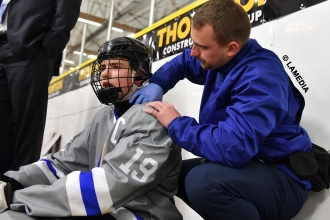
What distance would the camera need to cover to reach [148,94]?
1.40 metres

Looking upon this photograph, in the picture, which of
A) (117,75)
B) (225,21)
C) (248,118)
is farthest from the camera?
(117,75)

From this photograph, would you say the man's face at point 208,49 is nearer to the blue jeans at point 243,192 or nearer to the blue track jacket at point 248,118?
the blue track jacket at point 248,118

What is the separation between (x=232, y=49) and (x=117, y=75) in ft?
1.50

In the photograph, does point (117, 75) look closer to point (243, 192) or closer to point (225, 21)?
point (225, 21)

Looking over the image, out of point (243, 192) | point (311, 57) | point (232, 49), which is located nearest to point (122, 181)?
point (243, 192)

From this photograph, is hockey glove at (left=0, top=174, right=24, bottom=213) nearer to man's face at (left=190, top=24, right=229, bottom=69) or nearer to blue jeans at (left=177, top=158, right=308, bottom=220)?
blue jeans at (left=177, top=158, right=308, bottom=220)

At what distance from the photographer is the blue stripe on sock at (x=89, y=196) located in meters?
1.00

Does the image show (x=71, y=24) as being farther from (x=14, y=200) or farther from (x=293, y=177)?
(x=293, y=177)

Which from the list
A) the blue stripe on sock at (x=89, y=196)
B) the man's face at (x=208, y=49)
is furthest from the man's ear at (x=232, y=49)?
the blue stripe on sock at (x=89, y=196)

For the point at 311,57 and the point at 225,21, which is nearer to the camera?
the point at 225,21

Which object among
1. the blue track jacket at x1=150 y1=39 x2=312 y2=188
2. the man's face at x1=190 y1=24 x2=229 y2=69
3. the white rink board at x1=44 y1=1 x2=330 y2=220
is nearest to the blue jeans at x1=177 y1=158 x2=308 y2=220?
the blue track jacket at x1=150 y1=39 x2=312 y2=188

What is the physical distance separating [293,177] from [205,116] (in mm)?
362

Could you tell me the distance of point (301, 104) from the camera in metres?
1.20

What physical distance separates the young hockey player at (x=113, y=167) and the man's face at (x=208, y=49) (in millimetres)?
281
